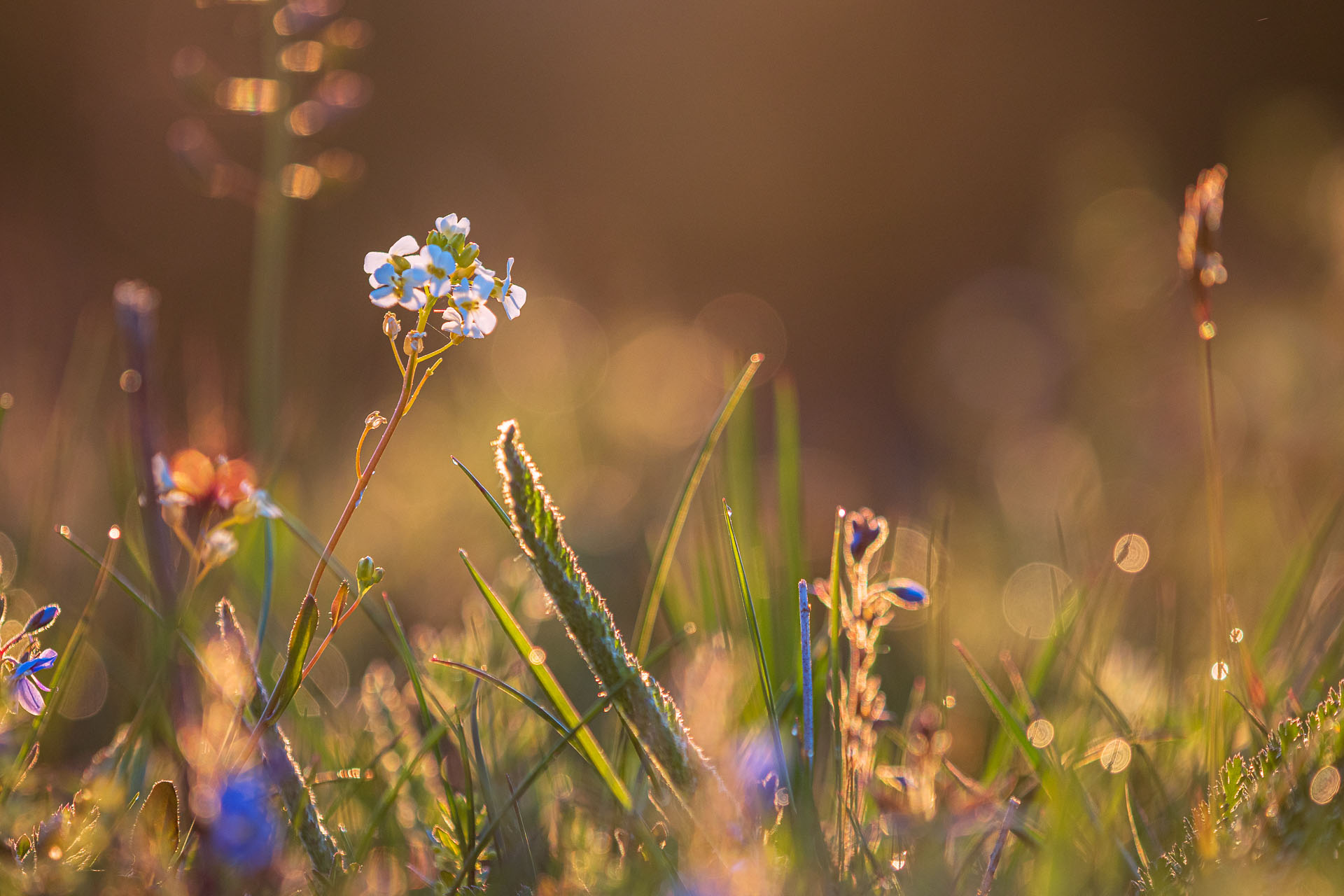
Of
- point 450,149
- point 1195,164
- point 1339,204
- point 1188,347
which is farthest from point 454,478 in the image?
point 1195,164

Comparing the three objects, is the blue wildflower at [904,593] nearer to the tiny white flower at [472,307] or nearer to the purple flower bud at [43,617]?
the tiny white flower at [472,307]

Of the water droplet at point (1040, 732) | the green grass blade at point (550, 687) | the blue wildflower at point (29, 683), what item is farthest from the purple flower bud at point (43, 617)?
the water droplet at point (1040, 732)

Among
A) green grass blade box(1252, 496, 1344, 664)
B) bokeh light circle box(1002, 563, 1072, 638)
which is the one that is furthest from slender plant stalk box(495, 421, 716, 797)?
bokeh light circle box(1002, 563, 1072, 638)

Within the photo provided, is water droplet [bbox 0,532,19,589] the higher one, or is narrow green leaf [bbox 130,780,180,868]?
narrow green leaf [bbox 130,780,180,868]

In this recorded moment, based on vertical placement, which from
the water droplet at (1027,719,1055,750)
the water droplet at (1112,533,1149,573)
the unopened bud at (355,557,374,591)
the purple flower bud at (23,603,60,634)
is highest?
the unopened bud at (355,557,374,591)

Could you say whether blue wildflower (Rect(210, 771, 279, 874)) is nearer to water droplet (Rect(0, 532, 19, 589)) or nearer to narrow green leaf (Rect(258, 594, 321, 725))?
narrow green leaf (Rect(258, 594, 321, 725))

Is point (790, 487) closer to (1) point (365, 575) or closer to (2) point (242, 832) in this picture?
(1) point (365, 575)
